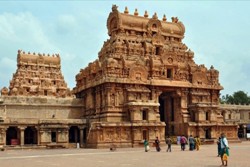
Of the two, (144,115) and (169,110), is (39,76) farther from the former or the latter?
(144,115)

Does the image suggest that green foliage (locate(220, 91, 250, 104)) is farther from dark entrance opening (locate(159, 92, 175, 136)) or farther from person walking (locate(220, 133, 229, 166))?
person walking (locate(220, 133, 229, 166))

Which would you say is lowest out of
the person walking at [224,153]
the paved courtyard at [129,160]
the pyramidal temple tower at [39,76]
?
the paved courtyard at [129,160]

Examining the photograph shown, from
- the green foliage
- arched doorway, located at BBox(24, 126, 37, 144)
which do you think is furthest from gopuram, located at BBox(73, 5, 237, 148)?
the green foliage

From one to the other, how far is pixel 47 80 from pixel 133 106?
33657 mm

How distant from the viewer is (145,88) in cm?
5150

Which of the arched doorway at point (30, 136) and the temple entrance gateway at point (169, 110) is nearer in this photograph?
the arched doorway at point (30, 136)

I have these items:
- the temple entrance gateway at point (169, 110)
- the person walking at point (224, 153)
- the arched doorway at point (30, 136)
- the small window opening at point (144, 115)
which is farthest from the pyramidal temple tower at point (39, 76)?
the person walking at point (224, 153)

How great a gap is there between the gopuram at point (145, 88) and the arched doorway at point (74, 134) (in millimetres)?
2814

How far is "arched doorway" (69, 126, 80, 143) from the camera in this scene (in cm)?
5228

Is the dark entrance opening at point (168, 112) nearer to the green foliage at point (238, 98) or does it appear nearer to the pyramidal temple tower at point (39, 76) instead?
the pyramidal temple tower at point (39, 76)

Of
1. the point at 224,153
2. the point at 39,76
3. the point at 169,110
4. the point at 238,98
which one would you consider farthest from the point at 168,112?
the point at 238,98

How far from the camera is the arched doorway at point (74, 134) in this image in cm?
5228

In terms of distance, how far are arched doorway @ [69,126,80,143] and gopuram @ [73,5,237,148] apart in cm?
281

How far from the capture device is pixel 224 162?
21125 millimetres
